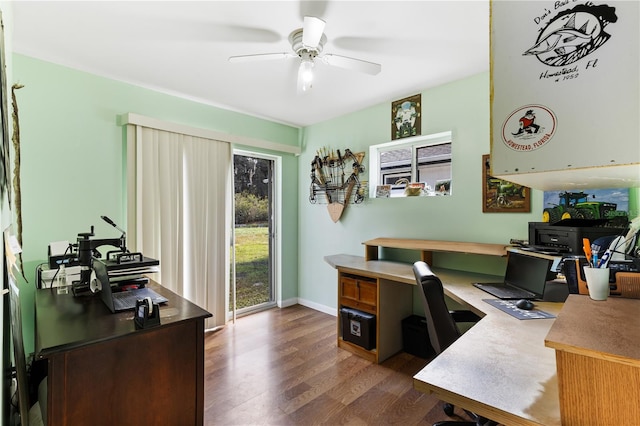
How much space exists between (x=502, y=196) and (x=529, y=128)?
2131mm

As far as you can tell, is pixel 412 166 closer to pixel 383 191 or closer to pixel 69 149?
pixel 383 191

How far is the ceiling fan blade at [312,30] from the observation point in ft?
5.28

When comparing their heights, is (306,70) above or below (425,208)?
above

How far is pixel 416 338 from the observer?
2791 mm

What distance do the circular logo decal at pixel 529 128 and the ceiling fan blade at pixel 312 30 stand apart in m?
1.27

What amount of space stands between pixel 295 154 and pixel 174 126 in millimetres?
1638

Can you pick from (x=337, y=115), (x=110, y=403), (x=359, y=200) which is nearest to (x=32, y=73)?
(x=110, y=403)

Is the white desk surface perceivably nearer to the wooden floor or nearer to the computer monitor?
the computer monitor

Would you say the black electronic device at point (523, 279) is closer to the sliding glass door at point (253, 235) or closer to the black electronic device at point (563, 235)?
the black electronic device at point (563, 235)

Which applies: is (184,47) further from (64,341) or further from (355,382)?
(355,382)

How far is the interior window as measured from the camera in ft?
9.95

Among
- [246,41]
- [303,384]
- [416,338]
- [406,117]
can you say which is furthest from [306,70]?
[416,338]

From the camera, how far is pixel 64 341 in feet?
4.01

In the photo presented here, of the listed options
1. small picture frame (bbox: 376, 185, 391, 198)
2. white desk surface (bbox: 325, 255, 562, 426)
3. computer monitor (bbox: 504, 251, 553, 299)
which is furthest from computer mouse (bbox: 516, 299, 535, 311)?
small picture frame (bbox: 376, 185, 391, 198)
